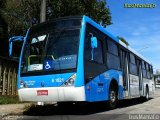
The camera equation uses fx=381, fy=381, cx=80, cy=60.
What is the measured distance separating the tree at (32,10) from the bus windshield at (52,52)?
1287 cm

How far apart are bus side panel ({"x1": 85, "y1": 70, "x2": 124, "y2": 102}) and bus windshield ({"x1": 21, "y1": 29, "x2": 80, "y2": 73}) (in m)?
→ 0.94

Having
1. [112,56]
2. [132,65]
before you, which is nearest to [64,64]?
[112,56]

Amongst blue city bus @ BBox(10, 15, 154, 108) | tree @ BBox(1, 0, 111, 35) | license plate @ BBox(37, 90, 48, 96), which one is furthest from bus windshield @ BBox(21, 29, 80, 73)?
tree @ BBox(1, 0, 111, 35)

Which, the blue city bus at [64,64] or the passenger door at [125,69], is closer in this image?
the blue city bus at [64,64]

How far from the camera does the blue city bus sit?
11430 mm

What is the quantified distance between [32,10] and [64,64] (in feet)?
48.3

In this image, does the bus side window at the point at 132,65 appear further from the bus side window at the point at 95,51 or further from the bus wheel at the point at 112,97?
the bus side window at the point at 95,51

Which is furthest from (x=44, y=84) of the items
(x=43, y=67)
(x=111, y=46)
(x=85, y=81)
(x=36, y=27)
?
(x=111, y=46)

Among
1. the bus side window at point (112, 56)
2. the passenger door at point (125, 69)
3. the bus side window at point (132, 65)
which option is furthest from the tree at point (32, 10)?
the bus side window at point (112, 56)

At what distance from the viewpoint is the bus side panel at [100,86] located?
38.5ft

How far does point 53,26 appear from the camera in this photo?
1246 centimetres

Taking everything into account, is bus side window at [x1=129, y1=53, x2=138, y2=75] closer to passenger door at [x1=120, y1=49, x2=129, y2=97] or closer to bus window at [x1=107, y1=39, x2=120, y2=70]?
passenger door at [x1=120, y1=49, x2=129, y2=97]

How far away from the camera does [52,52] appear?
1193cm

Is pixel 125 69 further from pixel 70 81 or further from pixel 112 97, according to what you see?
pixel 70 81
